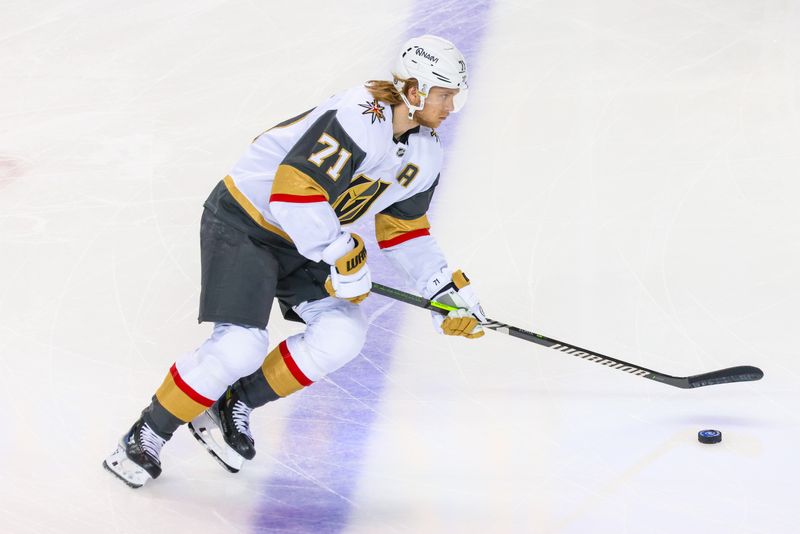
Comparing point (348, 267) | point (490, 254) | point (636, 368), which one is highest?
point (348, 267)

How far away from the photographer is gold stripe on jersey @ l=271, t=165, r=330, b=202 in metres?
2.86

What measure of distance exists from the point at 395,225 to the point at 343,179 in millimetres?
452

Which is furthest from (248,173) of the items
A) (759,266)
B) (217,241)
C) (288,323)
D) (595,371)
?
(759,266)

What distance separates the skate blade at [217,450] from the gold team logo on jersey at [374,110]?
1.02 metres

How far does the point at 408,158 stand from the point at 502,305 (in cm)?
91

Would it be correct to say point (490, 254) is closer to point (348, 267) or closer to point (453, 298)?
point (453, 298)

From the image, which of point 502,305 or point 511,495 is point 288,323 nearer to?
point 502,305

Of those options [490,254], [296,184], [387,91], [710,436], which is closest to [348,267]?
[296,184]

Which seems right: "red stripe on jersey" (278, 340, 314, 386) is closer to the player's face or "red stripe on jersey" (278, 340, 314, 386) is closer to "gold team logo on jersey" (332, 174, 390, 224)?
"gold team logo on jersey" (332, 174, 390, 224)

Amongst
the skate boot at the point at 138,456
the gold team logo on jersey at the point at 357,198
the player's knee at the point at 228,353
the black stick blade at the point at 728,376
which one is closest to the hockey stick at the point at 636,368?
the black stick blade at the point at 728,376

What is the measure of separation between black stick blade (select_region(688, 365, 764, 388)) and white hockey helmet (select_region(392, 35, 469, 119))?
3.77 ft

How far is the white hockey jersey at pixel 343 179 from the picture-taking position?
2873 mm

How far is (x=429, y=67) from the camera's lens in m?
2.93

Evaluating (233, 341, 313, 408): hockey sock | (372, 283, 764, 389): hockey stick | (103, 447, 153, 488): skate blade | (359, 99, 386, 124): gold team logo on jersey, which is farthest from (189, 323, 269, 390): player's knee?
(359, 99, 386, 124): gold team logo on jersey
